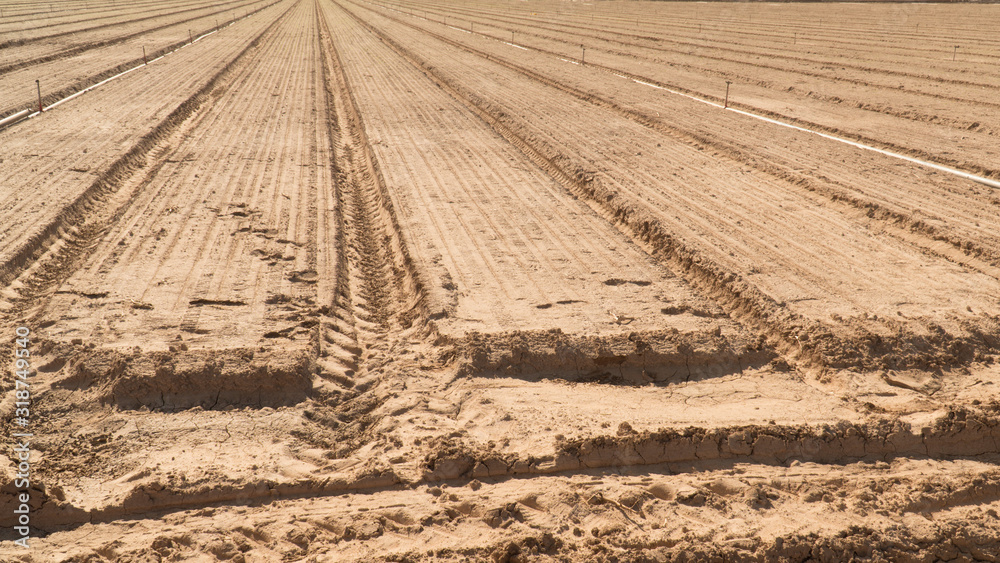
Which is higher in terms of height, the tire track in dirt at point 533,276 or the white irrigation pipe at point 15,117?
the white irrigation pipe at point 15,117

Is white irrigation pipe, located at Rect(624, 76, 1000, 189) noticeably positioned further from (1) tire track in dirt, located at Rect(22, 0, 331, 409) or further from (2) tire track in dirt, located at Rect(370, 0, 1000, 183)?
(1) tire track in dirt, located at Rect(22, 0, 331, 409)

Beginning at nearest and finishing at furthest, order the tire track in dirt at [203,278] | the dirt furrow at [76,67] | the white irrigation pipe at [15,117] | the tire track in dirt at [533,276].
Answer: the tire track in dirt at [203,278]
the tire track in dirt at [533,276]
the white irrigation pipe at [15,117]
the dirt furrow at [76,67]

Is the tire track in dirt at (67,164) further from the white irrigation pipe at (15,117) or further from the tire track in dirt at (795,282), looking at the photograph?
the tire track in dirt at (795,282)

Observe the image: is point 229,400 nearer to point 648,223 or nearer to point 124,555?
point 124,555

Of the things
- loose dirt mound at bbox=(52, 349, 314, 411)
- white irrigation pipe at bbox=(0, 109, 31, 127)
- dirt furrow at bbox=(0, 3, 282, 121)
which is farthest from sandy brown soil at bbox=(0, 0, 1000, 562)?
dirt furrow at bbox=(0, 3, 282, 121)

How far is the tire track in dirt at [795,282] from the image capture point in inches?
209

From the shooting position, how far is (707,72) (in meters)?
20.4

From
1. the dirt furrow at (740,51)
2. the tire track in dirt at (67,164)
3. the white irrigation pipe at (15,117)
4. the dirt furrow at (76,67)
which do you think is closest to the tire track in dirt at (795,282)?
the tire track in dirt at (67,164)

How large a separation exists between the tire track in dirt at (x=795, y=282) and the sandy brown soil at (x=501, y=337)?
3cm

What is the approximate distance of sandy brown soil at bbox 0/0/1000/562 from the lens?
144 inches

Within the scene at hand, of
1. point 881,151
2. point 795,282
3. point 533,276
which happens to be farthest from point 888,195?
point 533,276

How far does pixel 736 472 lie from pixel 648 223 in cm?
437

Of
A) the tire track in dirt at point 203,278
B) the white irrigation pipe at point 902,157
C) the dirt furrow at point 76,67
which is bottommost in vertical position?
the tire track in dirt at point 203,278

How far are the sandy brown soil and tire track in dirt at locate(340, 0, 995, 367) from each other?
3 cm
